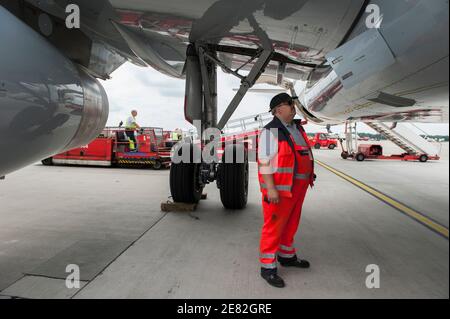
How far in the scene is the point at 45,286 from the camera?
2.27 metres

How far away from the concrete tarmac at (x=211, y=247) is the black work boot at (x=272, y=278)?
0.06m

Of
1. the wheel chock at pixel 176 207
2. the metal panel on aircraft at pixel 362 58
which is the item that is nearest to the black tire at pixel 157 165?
the wheel chock at pixel 176 207

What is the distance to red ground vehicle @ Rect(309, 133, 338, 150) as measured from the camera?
2239cm

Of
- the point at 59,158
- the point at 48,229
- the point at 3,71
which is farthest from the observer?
the point at 59,158

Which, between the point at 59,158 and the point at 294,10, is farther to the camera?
the point at 59,158

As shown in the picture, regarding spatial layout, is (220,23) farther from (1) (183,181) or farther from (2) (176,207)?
(2) (176,207)

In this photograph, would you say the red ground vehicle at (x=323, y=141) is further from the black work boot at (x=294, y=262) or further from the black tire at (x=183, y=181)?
the black work boot at (x=294, y=262)

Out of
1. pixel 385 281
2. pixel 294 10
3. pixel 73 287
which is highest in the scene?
pixel 294 10

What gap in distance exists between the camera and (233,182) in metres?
4.38

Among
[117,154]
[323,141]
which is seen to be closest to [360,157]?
[117,154]

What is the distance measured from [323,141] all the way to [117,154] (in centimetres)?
1657

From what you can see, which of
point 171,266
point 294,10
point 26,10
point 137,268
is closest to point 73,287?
point 137,268

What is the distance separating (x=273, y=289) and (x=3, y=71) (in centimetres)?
214

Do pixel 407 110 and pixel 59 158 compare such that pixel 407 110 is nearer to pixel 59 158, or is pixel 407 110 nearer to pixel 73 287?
pixel 73 287
